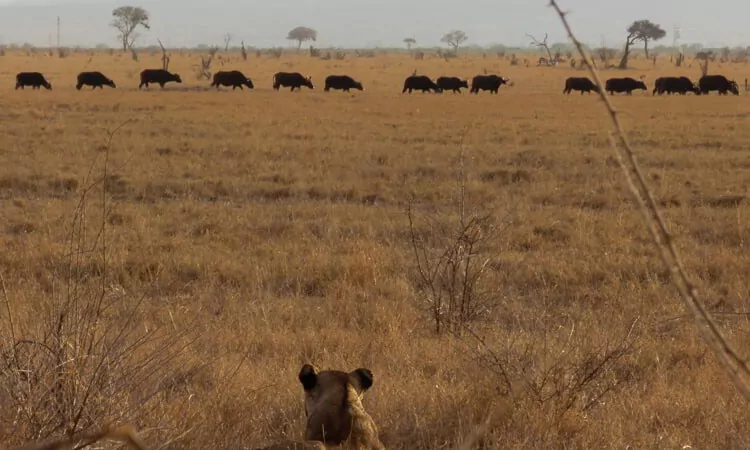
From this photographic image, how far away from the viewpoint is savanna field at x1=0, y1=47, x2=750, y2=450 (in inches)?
146

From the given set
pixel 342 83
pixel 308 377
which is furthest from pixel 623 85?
pixel 308 377

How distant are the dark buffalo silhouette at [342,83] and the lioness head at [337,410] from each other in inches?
1407

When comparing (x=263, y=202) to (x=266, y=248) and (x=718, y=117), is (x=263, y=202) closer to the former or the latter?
(x=266, y=248)

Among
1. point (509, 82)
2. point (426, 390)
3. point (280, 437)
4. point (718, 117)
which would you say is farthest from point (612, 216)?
point (509, 82)

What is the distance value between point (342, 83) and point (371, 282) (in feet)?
105

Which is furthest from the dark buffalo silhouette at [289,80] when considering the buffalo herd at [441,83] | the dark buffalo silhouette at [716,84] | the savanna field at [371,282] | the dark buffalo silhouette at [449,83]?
the savanna field at [371,282]

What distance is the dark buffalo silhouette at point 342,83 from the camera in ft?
125

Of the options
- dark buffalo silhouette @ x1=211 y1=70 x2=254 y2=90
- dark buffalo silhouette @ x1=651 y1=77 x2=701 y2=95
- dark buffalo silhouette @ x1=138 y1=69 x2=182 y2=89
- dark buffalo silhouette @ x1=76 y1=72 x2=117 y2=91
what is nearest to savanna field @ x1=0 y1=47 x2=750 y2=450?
dark buffalo silhouette @ x1=76 y1=72 x2=117 y2=91

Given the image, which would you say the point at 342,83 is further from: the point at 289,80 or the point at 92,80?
the point at 92,80

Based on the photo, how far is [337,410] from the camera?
8.86 ft

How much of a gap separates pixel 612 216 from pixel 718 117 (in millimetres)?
15949

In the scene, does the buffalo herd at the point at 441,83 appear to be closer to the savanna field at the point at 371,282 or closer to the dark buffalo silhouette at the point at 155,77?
the dark buffalo silhouette at the point at 155,77

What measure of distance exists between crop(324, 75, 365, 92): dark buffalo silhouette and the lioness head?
3574 centimetres

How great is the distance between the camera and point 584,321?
20.1 feet
